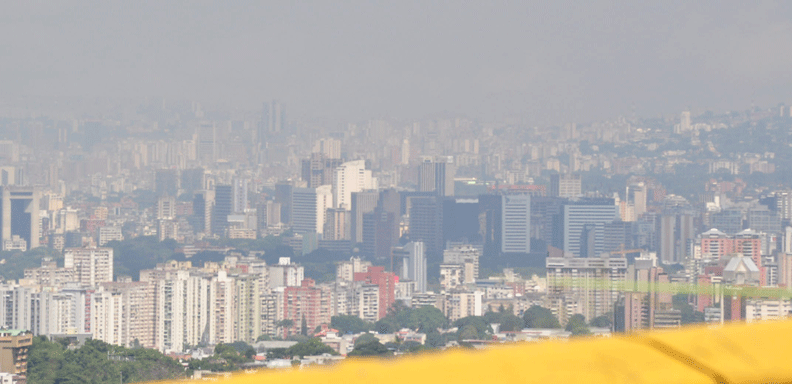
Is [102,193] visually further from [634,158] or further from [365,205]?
[634,158]

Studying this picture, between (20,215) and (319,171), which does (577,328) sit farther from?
(319,171)

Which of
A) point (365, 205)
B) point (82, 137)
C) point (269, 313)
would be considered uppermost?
point (82, 137)

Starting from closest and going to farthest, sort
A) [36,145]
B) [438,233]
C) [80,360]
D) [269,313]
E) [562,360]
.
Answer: [562,360] → [80,360] → [269,313] → [438,233] → [36,145]

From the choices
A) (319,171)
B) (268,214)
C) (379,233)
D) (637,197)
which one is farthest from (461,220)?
(268,214)

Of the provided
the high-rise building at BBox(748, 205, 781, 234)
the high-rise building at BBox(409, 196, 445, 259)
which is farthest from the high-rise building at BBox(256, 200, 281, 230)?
the high-rise building at BBox(748, 205, 781, 234)

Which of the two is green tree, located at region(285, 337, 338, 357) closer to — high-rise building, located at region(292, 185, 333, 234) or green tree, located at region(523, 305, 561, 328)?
green tree, located at region(523, 305, 561, 328)

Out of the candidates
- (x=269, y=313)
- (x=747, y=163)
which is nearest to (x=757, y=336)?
(x=269, y=313)

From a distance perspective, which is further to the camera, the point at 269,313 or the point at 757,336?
the point at 269,313
